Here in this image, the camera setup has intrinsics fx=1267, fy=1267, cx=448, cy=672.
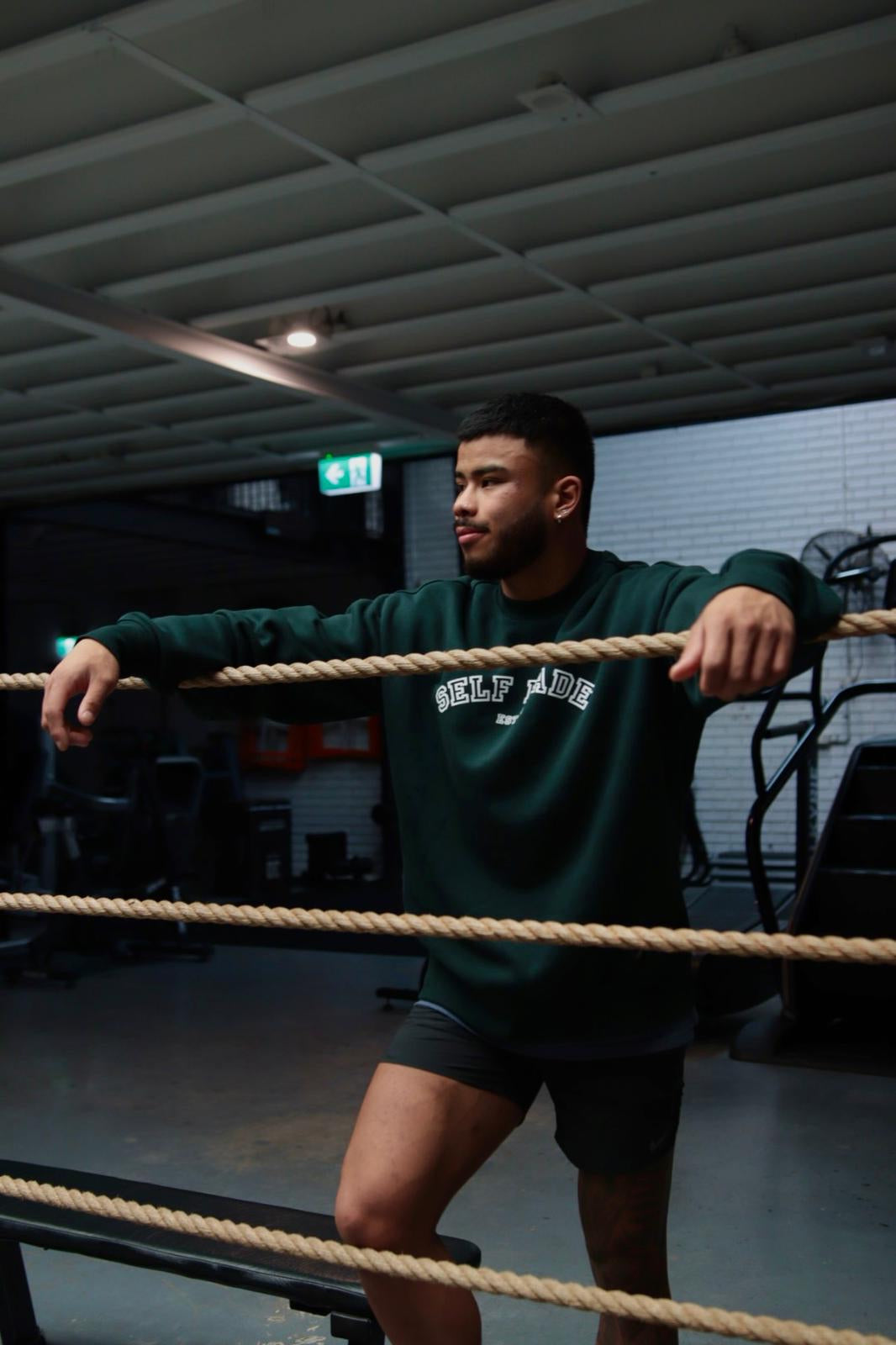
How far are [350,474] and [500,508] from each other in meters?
6.05

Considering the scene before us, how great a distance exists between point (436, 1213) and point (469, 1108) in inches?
5.2

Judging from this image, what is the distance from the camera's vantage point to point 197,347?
227 inches

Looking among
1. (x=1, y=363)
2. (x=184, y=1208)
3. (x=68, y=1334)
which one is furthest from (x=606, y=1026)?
(x=1, y=363)

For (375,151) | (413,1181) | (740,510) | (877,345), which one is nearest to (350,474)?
(740,510)

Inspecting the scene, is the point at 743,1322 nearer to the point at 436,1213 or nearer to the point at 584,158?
the point at 436,1213

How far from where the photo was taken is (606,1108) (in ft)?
5.41

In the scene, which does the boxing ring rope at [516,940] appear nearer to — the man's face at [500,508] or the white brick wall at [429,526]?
the man's face at [500,508]

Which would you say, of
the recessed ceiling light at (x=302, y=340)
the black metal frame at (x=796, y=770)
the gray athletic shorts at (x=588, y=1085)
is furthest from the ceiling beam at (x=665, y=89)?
the gray athletic shorts at (x=588, y=1085)

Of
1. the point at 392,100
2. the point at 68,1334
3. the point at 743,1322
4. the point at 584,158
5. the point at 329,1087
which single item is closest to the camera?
the point at 743,1322

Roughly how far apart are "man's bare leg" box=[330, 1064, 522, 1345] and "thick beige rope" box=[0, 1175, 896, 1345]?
179 mm

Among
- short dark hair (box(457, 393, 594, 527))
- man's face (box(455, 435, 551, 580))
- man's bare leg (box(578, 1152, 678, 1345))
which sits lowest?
man's bare leg (box(578, 1152, 678, 1345))

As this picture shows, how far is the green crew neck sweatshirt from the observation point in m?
1.63

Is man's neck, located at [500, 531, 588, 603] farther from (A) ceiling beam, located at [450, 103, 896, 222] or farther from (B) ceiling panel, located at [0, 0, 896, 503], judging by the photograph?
(A) ceiling beam, located at [450, 103, 896, 222]

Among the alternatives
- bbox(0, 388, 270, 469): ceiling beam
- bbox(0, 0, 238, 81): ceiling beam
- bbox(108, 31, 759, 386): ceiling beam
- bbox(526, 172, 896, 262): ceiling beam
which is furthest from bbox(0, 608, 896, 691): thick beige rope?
bbox(0, 388, 270, 469): ceiling beam
